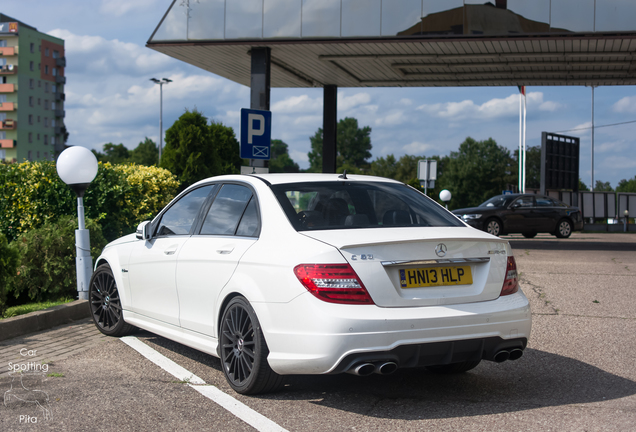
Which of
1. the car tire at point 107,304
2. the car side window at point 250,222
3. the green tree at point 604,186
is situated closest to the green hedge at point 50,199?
the car tire at point 107,304

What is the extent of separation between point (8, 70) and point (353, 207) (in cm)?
11552

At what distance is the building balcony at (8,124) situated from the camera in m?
106

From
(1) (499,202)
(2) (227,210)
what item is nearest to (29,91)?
(1) (499,202)

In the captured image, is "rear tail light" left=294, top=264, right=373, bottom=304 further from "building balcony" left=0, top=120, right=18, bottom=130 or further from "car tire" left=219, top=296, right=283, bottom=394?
"building balcony" left=0, top=120, right=18, bottom=130

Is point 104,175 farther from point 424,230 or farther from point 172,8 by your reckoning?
point 424,230

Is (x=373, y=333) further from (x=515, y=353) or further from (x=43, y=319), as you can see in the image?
(x=43, y=319)

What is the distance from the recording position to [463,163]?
10875 centimetres

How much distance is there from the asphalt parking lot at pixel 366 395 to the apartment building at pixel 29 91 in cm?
10617

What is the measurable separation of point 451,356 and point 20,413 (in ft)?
8.87

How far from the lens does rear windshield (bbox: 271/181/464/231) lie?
459 centimetres

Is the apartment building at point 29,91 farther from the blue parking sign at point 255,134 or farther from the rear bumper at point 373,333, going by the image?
the rear bumper at point 373,333

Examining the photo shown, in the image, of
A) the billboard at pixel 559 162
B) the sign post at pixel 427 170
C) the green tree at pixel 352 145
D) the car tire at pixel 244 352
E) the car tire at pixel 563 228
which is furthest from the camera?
the green tree at pixel 352 145

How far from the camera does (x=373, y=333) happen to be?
3.94 metres

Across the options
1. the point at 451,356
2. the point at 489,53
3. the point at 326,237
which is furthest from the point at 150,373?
the point at 489,53
